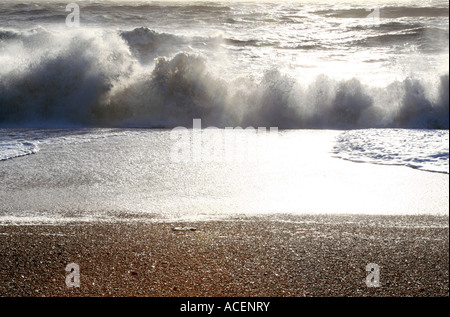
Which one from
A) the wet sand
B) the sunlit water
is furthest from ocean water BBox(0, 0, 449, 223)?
the wet sand

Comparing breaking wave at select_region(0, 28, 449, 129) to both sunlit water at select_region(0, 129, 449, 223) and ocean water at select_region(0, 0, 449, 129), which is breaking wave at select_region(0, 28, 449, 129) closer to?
ocean water at select_region(0, 0, 449, 129)

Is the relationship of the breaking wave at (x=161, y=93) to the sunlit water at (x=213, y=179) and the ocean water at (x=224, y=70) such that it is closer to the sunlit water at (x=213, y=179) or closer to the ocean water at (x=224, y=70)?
the ocean water at (x=224, y=70)

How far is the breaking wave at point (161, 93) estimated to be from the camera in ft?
12.1

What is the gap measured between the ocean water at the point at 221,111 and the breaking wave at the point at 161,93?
17 mm

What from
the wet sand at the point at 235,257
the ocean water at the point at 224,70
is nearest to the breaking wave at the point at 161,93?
the ocean water at the point at 224,70

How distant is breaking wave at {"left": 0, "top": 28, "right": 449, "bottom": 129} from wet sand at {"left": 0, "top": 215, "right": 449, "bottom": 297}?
1.71 meters

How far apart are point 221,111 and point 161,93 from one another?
683 millimetres

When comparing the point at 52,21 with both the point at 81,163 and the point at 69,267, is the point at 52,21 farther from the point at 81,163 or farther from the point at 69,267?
the point at 69,267

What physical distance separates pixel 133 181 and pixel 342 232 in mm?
1339

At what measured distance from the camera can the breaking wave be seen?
12.1ft

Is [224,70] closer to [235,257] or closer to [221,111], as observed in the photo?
[221,111]

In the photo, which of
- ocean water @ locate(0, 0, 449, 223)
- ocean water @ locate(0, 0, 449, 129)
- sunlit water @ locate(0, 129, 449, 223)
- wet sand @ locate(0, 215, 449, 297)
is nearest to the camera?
wet sand @ locate(0, 215, 449, 297)
